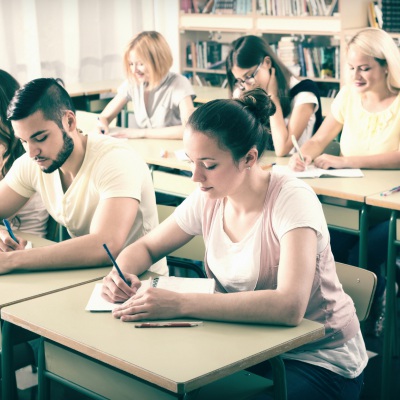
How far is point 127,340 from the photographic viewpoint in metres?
1.67

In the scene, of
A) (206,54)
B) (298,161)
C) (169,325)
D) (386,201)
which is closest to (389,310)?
(386,201)

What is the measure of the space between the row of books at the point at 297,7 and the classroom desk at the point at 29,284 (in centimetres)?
440

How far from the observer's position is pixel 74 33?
21.9ft

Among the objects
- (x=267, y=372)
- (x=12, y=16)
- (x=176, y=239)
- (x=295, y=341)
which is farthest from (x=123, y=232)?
(x=12, y=16)

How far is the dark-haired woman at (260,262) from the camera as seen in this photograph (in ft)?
5.77

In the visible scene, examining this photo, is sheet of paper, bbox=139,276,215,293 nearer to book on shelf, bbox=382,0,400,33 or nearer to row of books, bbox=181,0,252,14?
book on shelf, bbox=382,0,400,33

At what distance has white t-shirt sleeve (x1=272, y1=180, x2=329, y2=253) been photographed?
184cm

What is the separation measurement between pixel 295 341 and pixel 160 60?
3.01 meters

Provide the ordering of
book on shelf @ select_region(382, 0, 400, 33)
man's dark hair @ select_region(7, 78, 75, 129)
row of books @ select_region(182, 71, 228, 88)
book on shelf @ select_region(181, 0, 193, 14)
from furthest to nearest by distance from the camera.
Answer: row of books @ select_region(182, 71, 228, 88)
book on shelf @ select_region(181, 0, 193, 14)
book on shelf @ select_region(382, 0, 400, 33)
man's dark hair @ select_region(7, 78, 75, 129)

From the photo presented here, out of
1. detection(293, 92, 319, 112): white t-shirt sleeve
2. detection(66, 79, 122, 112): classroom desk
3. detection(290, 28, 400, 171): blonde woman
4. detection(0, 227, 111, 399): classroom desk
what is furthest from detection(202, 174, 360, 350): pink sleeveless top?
detection(66, 79, 122, 112): classroom desk

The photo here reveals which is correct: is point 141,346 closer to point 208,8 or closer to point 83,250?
point 83,250

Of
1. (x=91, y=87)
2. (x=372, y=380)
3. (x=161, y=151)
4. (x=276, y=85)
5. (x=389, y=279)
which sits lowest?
(x=372, y=380)

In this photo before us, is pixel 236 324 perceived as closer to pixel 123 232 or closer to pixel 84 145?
pixel 123 232

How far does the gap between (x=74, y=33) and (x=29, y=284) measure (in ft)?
16.2
